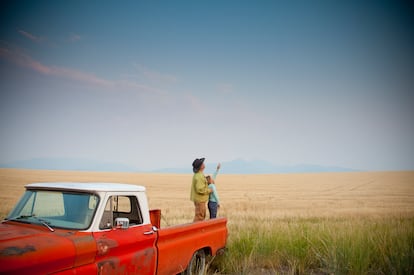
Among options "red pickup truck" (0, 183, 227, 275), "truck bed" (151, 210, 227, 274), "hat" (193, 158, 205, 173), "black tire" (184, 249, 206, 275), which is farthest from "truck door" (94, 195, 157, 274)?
"hat" (193, 158, 205, 173)

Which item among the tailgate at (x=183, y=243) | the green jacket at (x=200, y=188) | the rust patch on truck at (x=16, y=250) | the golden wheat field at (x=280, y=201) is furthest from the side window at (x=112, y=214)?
the green jacket at (x=200, y=188)

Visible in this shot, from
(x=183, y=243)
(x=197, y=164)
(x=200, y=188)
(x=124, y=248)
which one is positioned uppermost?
(x=197, y=164)

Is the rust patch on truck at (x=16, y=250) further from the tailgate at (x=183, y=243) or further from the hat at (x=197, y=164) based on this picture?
the hat at (x=197, y=164)

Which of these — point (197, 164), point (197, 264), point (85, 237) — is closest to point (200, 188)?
point (197, 164)

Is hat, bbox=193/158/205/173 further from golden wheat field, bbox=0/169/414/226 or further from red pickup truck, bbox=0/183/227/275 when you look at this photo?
red pickup truck, bbox=0/183/227/275

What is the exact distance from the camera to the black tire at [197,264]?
563 centimetres

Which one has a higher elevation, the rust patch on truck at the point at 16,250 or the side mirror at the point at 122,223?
the side mirror at the point at 122,223

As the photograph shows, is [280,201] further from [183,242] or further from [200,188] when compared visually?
[183,242]

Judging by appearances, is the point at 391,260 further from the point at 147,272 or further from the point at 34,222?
the point at 34,222

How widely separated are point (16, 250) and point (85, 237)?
2.45 feet

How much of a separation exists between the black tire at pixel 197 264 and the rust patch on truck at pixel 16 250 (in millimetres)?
2698

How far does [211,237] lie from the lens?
614cm

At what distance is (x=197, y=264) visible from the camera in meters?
6.02

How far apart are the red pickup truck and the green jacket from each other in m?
2.51
